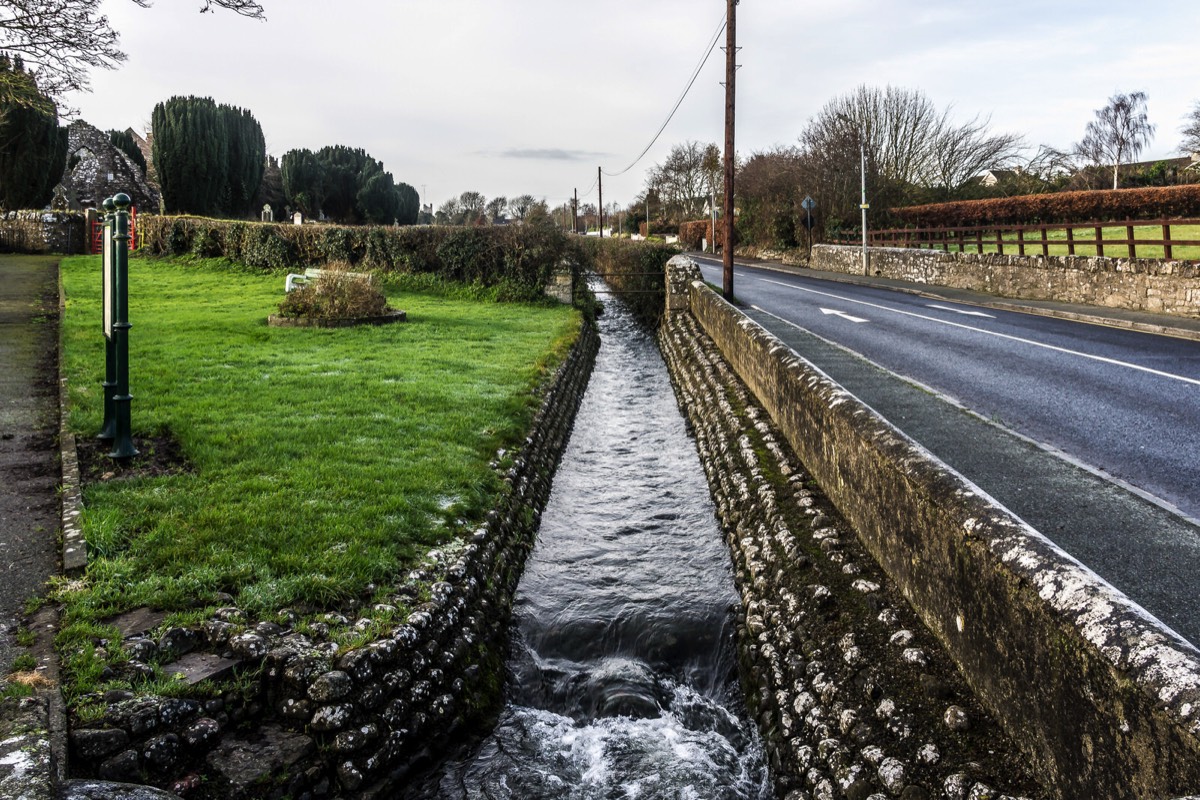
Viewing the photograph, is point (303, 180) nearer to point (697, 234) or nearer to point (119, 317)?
point (697, 234)

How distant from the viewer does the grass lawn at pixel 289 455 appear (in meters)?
5.24

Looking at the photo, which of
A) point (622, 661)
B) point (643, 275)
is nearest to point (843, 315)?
point (643, 275)

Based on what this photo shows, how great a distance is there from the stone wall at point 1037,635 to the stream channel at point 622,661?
1.49 m

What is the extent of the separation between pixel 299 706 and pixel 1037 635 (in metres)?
3.39

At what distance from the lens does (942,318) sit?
1817 centimetres

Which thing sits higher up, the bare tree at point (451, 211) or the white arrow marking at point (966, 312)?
the bare tree at point (451, 211)

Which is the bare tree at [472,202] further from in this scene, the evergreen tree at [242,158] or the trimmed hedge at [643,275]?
the trimmed hedge at [643,275]

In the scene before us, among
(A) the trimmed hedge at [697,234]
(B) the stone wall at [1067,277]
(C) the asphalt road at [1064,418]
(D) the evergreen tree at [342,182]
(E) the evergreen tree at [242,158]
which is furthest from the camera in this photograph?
(A) the trimmed hedge at [697,234]

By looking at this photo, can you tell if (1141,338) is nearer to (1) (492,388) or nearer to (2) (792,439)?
(2) (792,439)

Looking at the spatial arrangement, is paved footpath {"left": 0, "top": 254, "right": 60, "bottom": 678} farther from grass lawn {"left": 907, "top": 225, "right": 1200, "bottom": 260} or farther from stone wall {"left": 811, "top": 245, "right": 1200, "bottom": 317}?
grass lawn {"left": 907, "top": 225, "right": 1200, "bottom": 260}

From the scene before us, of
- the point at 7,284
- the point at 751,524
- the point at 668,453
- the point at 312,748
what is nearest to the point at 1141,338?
the point at 668,453

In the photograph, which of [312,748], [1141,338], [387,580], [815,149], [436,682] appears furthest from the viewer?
[815,149]

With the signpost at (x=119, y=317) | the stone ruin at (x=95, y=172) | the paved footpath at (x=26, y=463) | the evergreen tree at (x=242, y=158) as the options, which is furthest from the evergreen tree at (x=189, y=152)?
the signpost at (x=119, y=317)

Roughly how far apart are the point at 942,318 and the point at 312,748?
665 inches
